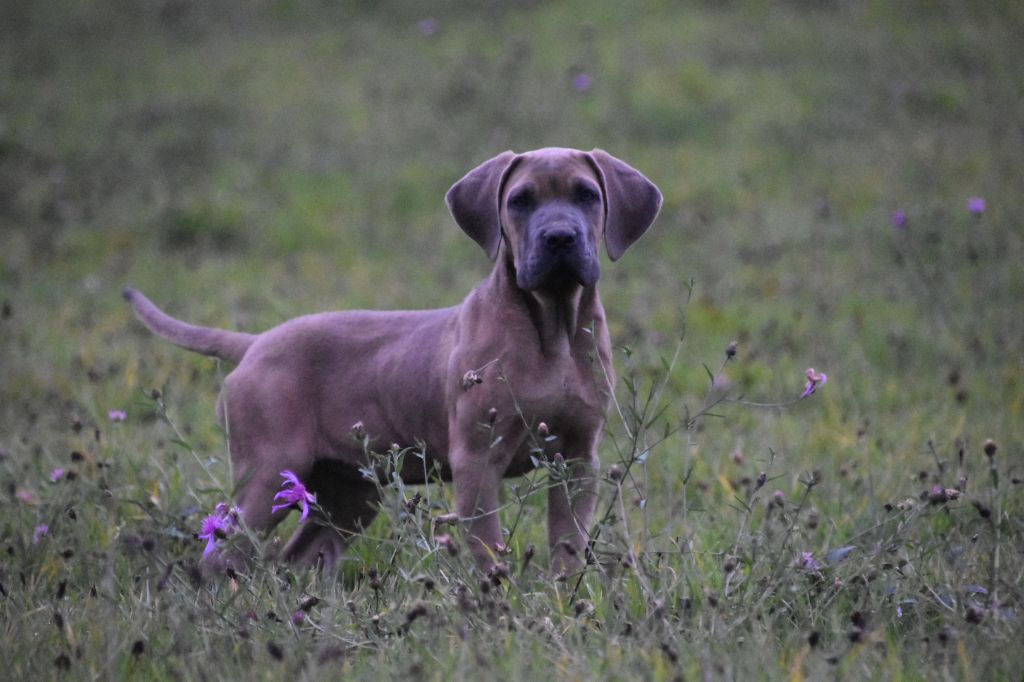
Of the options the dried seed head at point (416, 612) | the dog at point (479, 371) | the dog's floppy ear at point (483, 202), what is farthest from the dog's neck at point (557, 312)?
the dried seed head at point (416, 612)

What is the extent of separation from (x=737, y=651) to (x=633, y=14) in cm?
1340

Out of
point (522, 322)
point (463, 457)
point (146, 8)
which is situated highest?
point (522, 322)

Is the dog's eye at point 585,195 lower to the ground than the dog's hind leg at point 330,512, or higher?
higher

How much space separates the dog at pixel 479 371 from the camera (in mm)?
3711

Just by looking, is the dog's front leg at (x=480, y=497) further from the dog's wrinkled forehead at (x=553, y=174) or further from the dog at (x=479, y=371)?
the dog's wrinkled forehead at (x=553, y=174)

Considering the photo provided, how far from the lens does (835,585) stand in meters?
3.12

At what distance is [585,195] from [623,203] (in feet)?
0.54

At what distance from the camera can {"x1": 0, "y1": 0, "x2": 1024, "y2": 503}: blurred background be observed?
6.47 metres

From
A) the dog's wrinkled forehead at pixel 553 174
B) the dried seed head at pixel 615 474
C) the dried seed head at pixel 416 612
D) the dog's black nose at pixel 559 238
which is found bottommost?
the dried seed head at pixel 416 612


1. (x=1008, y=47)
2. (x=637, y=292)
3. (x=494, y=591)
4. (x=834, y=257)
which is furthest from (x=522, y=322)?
(x=1008, y=47)

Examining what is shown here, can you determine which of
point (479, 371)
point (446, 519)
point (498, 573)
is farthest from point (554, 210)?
point (498, 573)

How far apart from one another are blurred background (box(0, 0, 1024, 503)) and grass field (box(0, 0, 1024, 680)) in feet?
0.15

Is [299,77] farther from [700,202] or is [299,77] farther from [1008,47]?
[1008,47]

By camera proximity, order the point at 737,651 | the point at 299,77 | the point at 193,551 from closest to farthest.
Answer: the point at 737,651 → the point at 193,551 → the point at 299,77
